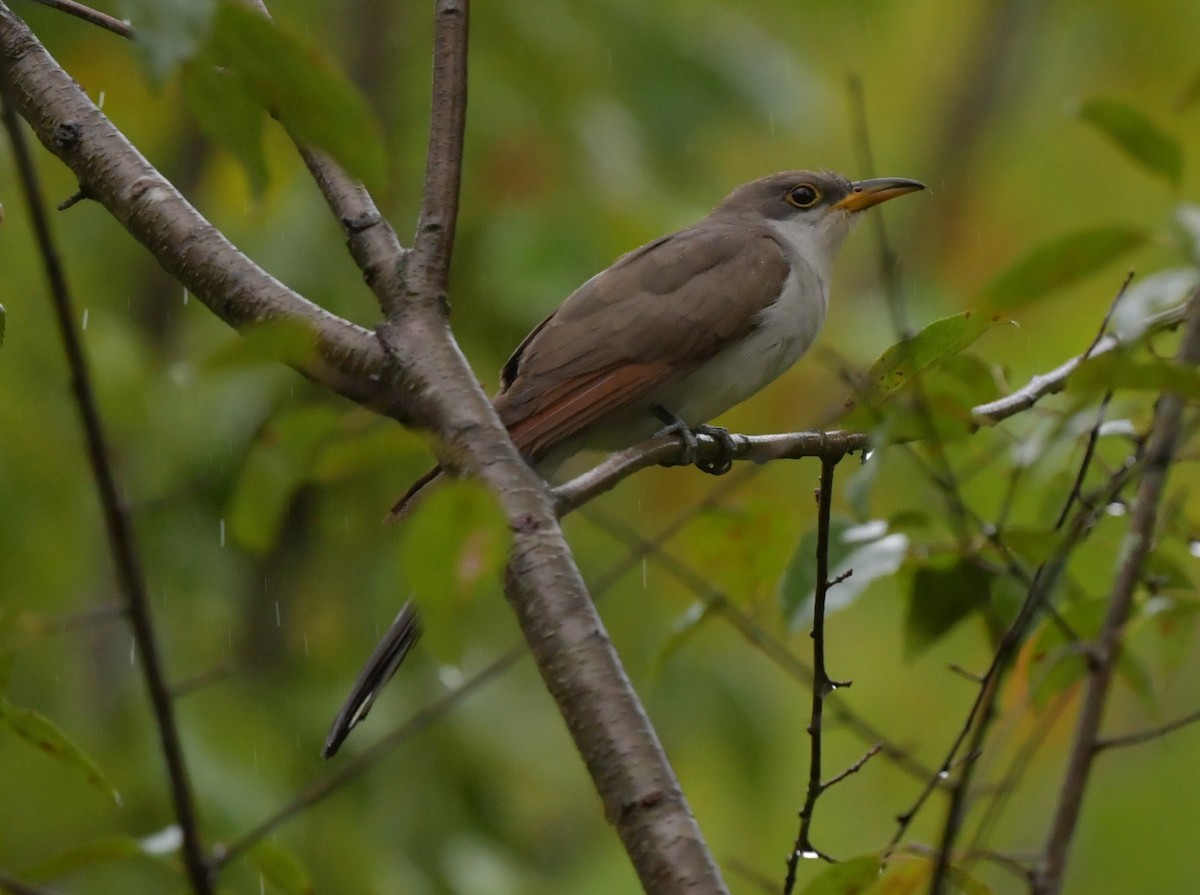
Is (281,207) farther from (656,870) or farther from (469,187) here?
(656,870)

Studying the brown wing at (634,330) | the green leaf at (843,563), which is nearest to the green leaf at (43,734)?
the green leaf at (843,563)

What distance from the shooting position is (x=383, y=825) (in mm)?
5223

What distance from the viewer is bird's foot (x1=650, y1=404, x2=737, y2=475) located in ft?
11.5

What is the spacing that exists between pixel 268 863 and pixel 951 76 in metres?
9.97

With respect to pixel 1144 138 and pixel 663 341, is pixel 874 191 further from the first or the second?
pixel 1144 138

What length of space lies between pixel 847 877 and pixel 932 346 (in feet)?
2.77

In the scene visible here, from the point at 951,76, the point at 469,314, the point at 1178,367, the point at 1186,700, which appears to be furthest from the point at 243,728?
the point at 951,76

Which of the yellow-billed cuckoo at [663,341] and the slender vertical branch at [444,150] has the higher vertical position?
the yellow-billed cuckoo at [663,341]

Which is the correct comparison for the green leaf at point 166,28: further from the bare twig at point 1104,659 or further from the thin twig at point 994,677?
the bare twig at point 1104,659

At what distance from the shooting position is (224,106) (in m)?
1.67

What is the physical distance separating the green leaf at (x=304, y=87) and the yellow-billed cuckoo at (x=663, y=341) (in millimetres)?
2286

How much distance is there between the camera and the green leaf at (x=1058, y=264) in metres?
1.77

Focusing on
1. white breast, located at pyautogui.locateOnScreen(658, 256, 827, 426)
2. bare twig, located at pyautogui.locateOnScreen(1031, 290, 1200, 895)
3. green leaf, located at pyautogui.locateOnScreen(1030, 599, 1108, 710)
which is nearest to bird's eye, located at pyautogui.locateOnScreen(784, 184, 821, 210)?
white breast, located at pyautogui.locateOnScreen(658, 256, 827, 426)

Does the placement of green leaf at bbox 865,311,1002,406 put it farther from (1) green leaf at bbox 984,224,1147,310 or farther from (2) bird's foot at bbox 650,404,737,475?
(2) bird's foot at bbox 650,404,737,475
